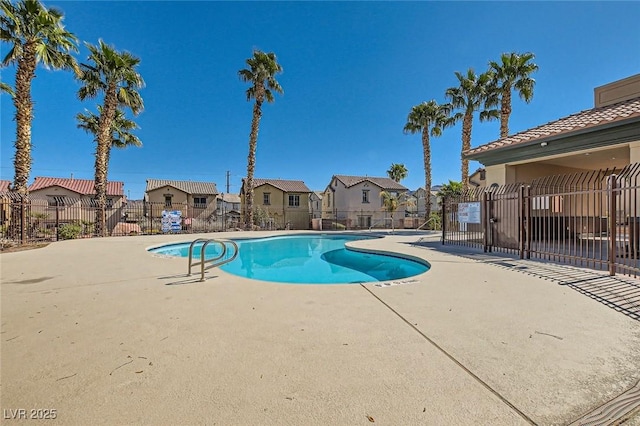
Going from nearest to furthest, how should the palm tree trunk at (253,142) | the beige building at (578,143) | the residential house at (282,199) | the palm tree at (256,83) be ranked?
1. the beige building at (578,143)
2. the palm tree at (256,83)
3. the palm tree trunk at (253,142)
4. the residential house at (282,199)

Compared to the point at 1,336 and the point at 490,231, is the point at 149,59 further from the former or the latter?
the point at 490,231

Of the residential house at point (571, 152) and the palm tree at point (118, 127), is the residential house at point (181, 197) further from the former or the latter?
the residential house at point (571, 152)

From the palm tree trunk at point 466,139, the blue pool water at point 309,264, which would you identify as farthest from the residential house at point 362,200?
the blue pool water at point 309,264

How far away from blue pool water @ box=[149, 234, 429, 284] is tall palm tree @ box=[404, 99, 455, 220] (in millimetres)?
13513

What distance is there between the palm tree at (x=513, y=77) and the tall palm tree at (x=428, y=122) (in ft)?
17.0

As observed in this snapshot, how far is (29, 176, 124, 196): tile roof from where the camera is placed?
2966 centimetres

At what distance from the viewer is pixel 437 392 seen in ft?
6.61

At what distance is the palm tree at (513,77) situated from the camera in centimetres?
1775

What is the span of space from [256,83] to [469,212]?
18015 mm

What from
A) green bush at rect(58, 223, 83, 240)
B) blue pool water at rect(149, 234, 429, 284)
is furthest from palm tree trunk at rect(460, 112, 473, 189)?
green bush at rect(58, 223, 83, 240)

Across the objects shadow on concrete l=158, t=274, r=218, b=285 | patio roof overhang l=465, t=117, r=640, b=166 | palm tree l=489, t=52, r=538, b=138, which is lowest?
shadow on concrete l=158, t=274, r=218, b=285

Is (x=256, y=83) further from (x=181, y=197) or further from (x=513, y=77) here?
(x=181, y=197)

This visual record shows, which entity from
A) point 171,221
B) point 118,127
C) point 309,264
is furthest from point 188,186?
point 309,264

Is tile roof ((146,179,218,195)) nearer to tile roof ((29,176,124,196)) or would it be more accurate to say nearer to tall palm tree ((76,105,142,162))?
tile roof ((29,176,124,196))
